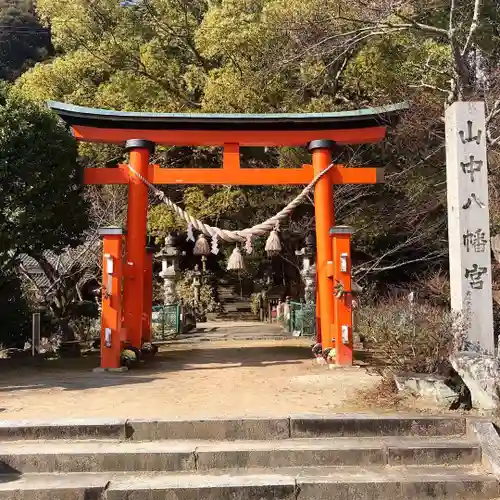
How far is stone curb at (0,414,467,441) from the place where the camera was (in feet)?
16.5

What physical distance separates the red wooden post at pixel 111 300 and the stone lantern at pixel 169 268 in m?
10.4

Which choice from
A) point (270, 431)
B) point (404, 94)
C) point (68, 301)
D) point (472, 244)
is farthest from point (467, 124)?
point (68, 301)

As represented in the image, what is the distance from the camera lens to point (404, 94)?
47.9ft

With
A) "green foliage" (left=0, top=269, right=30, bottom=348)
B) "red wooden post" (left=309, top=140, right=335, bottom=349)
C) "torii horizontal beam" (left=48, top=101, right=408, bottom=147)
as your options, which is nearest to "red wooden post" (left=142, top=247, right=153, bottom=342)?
"green foliage" (left=0, top=269, right=30, bottom=348)

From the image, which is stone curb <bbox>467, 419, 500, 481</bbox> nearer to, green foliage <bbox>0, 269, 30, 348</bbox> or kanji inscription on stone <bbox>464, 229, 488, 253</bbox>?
kanji inscription on stone <bbox>464, 229, 488, 253</bbox>

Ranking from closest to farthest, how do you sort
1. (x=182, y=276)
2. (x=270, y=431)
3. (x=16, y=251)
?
1. (x=270, y=431)
2. (x=16, y=251)
3. (x=182, y=276)

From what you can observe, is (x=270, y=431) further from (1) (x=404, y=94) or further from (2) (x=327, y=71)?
(2) (x=327, y=71)

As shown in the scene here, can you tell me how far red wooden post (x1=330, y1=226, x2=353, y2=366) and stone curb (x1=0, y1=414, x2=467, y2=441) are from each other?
3.72 meters

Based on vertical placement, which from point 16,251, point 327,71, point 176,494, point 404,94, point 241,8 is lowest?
point 176,494

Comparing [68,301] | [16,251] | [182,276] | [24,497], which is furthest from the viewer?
[182,276]

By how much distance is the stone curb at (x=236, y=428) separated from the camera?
199 inches

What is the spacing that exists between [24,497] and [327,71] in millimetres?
15434

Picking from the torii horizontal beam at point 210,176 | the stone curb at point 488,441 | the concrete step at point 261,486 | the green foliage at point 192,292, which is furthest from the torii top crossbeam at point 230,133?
the green foliage at point 192,292

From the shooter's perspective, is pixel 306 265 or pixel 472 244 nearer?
pixel 472 244
